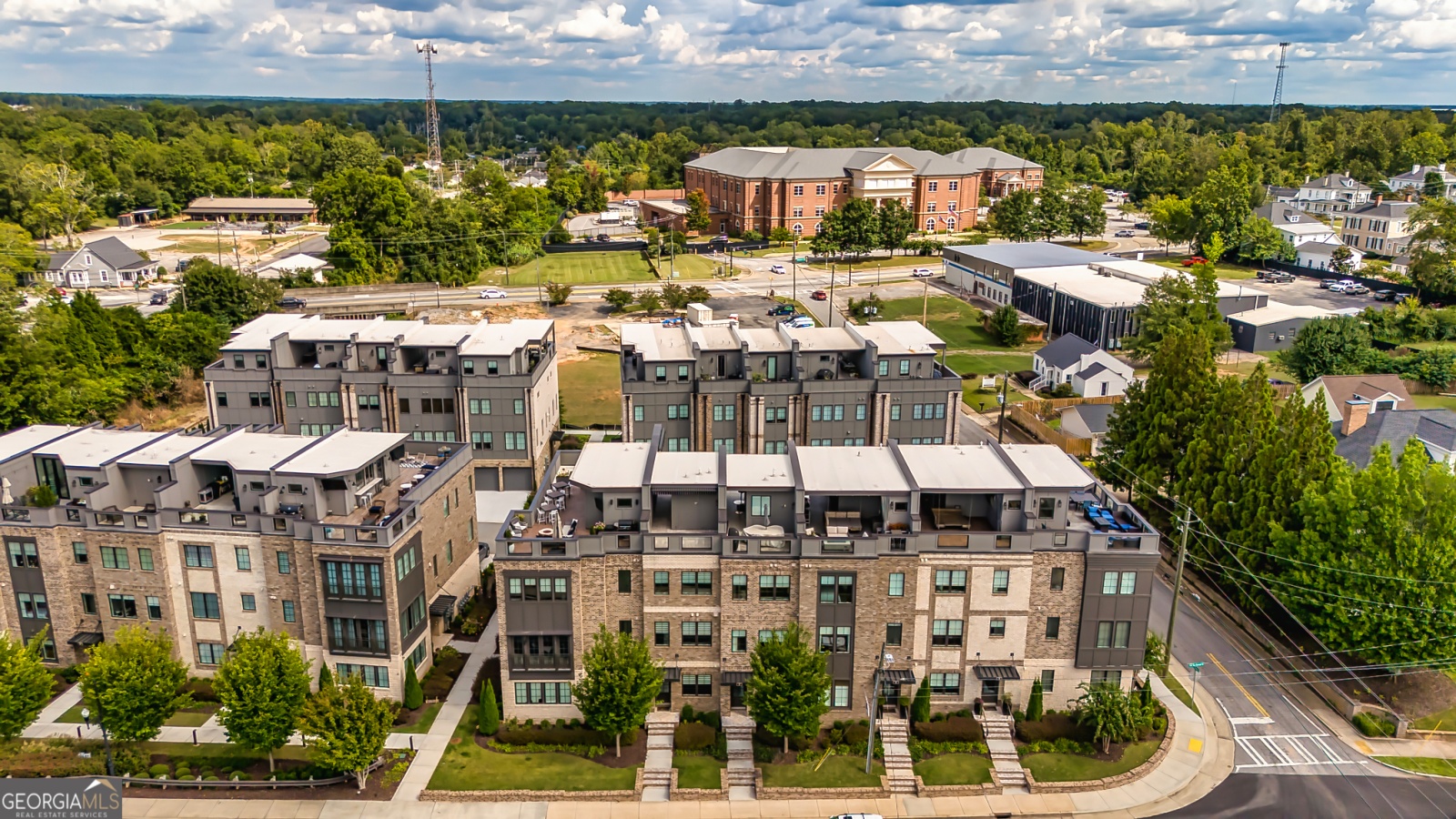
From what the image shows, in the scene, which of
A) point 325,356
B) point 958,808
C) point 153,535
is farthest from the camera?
point 325,356

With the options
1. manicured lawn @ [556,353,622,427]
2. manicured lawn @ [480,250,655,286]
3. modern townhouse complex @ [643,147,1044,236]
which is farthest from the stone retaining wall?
modern townhouse complex @ [643,147,1044,236]

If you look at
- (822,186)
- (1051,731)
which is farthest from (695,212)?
(1051,731)

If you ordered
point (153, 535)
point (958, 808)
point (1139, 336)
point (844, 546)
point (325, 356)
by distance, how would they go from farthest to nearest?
point (1139, 336) → point (325, 356) → point (153, 535) → point (844, 546) → point (958, 808)

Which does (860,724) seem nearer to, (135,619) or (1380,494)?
(1380,494)

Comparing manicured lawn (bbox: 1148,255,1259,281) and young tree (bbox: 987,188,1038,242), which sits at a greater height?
young tree (bbox: 987,188,1038,242)

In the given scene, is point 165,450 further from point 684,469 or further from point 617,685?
point 617,685

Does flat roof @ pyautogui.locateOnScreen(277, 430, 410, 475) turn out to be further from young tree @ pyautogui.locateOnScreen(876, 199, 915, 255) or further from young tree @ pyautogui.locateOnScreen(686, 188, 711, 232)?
young tree @ pyautogui.locateOnScreen(686, 188, 711, 232)

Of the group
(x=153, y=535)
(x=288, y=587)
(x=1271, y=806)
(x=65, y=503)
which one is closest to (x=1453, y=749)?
(x=1271, y=806)
